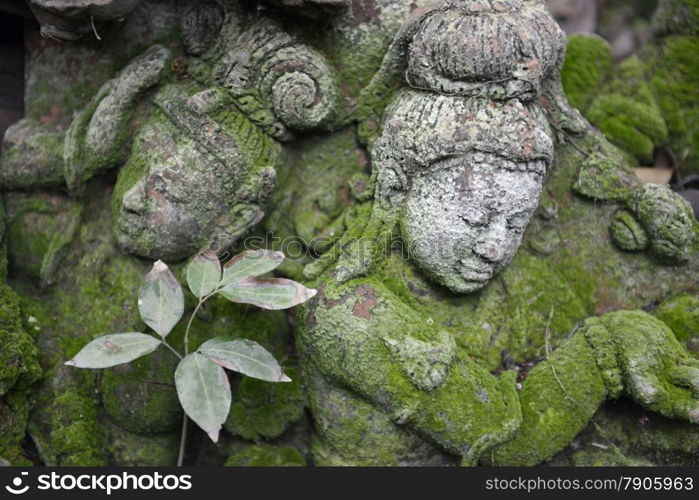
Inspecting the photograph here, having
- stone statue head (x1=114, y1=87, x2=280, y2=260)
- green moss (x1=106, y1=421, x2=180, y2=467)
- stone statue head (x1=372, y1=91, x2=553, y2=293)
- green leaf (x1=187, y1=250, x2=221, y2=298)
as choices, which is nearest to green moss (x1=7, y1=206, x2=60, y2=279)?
stone statue head (x1=114, y1=87, x2=280, y2=260)

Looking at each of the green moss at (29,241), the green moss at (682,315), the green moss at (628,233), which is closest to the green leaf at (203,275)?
the green moss at (29,241)

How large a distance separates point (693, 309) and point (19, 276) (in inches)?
83.5

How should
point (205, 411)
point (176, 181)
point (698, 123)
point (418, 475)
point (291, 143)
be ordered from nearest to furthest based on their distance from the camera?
point (205, 411)
point (418, 475)
point (176, 181)
point (291, 143)
point (698, 123)

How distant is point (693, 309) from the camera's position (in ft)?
7.41

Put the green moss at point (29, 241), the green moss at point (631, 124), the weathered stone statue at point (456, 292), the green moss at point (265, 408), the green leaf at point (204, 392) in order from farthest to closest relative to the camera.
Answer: the green moss at point (631, 124) < the green moss at point (29, 241) < the green moss at point (265, 408) < the weathered stone statue at point (456, 292) < the green leaf at point (204, 392)

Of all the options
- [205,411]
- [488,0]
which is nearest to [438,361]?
[205,411]

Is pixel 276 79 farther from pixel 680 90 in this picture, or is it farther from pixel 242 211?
pixel 680 90

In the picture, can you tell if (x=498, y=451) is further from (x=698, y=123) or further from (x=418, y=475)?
(x=698, y=123)

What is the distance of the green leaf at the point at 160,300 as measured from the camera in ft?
6.17

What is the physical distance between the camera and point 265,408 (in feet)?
7.38

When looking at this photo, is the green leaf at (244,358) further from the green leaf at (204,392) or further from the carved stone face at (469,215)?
the carved stone face at (469,215)

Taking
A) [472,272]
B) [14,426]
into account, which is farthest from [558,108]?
[14,426]

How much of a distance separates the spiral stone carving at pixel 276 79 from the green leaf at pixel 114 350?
0.75 meters

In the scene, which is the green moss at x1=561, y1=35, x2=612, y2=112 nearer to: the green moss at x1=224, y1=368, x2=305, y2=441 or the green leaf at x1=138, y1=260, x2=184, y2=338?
the green moss at x1=224, y1=368, x2=305, y2=441
